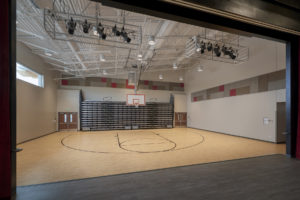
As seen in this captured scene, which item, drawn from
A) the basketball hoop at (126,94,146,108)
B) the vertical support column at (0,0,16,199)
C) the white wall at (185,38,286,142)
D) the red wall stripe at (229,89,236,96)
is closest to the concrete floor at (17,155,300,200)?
the vertical support column at (0,0,16,199)

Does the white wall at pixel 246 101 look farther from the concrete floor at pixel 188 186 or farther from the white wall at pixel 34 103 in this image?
the white wall at pixel 34 103

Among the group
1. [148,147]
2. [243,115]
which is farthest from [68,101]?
[243,115]

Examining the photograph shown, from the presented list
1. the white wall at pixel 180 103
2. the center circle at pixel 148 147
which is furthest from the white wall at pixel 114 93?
the center circle at pixel 148 147

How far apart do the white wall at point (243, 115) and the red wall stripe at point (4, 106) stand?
7555mm

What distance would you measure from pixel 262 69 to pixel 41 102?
33.2 ft

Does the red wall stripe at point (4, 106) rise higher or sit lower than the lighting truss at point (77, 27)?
lower

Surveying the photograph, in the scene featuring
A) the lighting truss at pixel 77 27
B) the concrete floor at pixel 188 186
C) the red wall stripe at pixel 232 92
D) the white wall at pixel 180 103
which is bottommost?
the concrete floor at pixel 188 186

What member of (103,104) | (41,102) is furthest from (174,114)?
(41,102)

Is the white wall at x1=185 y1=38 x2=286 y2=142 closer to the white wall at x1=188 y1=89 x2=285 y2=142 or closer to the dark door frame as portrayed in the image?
the white wall at x1=188 y1=89 x2=285 y2=142

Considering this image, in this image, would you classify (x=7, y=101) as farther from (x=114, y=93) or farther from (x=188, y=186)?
(x=114, y=93)

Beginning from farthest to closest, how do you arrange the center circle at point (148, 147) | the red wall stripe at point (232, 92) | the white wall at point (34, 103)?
the red wall stripe at point (232, 92) < the white wall at point (34, 103) < the center circle at point (148, 147)

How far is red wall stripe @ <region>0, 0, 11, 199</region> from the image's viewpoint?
1740 millimetres

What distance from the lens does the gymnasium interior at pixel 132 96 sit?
145 inches

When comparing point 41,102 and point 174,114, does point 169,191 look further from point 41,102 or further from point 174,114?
point 174,114
